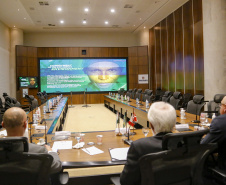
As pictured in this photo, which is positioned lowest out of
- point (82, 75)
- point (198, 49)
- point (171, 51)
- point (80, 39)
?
point (82, 75)

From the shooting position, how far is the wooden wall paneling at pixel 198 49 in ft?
24.4

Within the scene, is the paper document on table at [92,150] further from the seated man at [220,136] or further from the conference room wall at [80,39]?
the conference room wall at [80,39]

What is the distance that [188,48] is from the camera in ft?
27.2

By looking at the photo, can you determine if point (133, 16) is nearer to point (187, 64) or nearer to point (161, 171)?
point (187, 64)

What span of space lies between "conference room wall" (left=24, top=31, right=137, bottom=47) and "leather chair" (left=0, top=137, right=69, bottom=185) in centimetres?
1259

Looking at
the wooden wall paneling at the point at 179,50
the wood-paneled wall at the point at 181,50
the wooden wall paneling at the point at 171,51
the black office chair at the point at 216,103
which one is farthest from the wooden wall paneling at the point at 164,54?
the black office chair at the point at 216,103

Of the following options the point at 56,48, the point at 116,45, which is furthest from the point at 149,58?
the point at 56,48

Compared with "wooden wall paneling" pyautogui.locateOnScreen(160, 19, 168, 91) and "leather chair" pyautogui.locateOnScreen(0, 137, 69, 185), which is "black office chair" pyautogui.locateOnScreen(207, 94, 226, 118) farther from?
"wooden wall paneling" pyautogui.locateOnScreen(160, 19, 168, 91)


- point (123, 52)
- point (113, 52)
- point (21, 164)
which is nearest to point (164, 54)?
point (123, 52)

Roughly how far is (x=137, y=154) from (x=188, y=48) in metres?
7.82

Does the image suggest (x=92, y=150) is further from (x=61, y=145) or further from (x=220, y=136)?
(x=220, y=136)

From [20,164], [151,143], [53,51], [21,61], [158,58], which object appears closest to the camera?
[20,164]

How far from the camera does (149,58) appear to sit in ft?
41.2

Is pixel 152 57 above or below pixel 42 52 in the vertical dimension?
below
